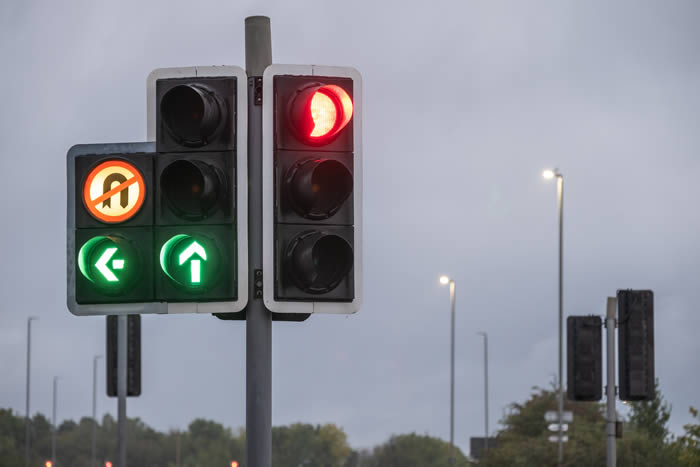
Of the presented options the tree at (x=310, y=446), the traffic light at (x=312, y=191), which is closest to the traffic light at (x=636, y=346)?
the traffic light at (x=312, y=191)

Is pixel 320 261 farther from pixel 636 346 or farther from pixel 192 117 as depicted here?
pixel 636 346

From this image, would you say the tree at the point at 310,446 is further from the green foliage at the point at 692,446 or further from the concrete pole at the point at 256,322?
the concrete pole at the point at 256,322

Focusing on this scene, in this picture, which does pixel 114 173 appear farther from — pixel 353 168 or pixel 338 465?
pixel 338 465

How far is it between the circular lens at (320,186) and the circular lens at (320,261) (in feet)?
0.39

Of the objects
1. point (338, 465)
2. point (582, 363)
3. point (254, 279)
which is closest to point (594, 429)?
point (582, 363)

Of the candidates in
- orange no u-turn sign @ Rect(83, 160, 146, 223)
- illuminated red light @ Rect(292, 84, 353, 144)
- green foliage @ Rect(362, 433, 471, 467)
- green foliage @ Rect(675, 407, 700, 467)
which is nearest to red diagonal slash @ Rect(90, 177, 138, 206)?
orange no u-turn sign @ Rect(83, 160, 146, 223)

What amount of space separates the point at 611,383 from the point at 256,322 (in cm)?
1799

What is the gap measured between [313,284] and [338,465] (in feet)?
482

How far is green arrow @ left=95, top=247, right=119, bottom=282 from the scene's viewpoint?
21.9 ft

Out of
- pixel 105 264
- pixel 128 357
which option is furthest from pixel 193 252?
pixel 128 357

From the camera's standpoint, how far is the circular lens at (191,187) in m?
6.63

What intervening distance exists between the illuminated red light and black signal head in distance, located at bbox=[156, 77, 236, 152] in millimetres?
369

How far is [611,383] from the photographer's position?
78.8ft

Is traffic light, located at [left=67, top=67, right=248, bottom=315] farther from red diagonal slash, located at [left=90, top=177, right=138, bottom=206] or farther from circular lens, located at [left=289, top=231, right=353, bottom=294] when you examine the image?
circular lens, located at [left=289, top=231, right=353, bottom=294]
